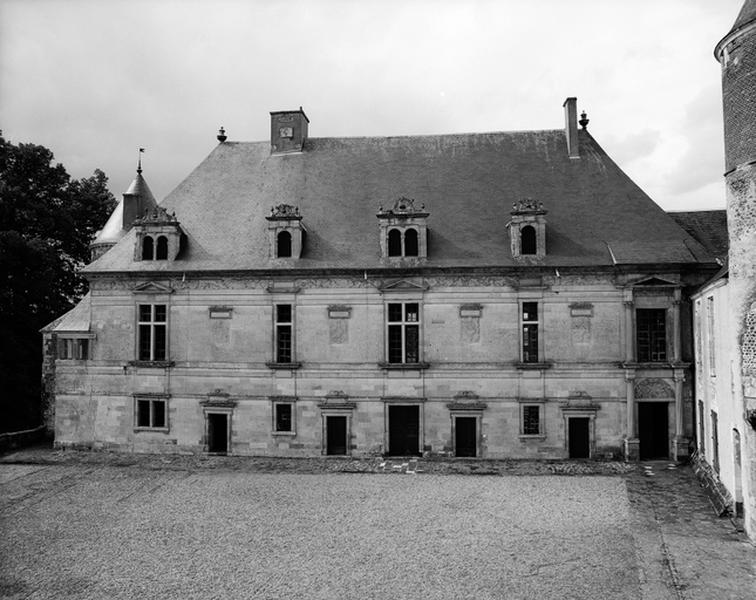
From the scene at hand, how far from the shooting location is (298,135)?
93.6 ft

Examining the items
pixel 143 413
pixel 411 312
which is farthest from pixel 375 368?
pixel 143 413

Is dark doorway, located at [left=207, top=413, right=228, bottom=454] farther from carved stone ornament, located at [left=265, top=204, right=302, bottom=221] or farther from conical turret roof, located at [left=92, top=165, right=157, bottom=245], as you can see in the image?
conical turret roof, located at [left=92, top=165, right=157, bottom=245]

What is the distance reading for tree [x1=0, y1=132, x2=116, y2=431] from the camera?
102ft

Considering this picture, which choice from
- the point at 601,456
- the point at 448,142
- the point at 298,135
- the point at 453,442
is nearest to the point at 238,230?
the point at 298,135

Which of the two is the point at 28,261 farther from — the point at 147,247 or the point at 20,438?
the point at 147,247

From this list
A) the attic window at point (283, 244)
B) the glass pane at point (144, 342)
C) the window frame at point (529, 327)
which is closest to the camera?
the window frame at point (529, 327)

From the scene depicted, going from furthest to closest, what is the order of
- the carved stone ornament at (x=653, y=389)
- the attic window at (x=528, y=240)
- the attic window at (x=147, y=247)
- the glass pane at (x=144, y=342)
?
the attic window at (x=147, y=247) < the glass pane at (x=144, y=342) < the attic window at (x=528, y=240) < the carved stone ornament at (x=653, y=389)

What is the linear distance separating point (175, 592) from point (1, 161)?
98.6 feet

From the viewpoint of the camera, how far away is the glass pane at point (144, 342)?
83.2 feet

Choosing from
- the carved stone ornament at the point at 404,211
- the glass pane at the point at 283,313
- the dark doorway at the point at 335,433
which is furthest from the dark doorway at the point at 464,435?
the carved stone ornament at the point at 404,211

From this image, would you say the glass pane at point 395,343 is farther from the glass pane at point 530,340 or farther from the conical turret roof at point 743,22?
the conical turret roof at point 743,22

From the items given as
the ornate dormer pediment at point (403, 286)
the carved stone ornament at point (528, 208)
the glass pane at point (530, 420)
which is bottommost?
the glass pane at point (530, 420)

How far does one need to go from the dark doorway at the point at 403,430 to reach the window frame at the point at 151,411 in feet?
32.1

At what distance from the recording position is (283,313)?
966 inches
